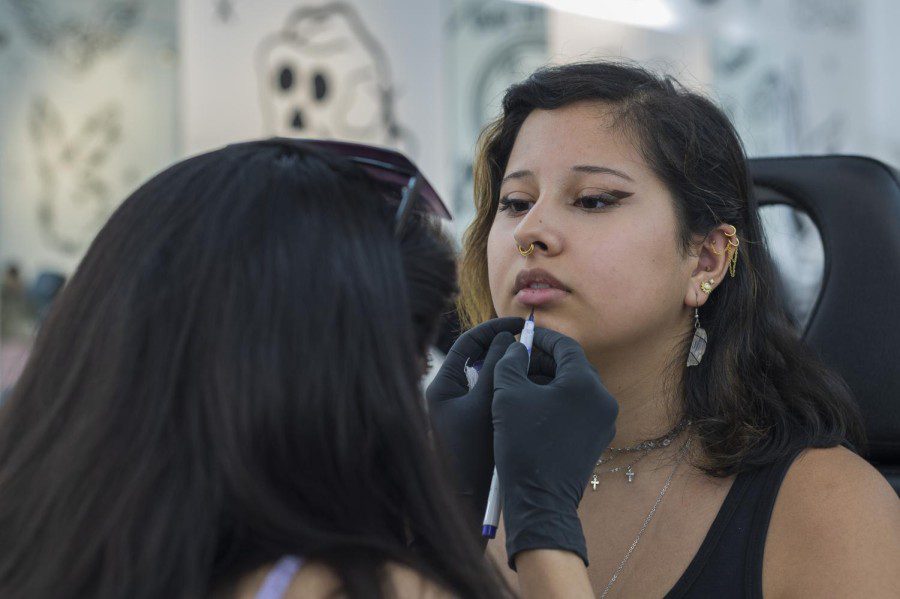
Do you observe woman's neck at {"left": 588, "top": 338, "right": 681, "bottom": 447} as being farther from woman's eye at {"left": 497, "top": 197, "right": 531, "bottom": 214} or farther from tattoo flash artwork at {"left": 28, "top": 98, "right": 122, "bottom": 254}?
tattoo flash artwork at {"left": 28, "top": 98, "right": 122, "bottom": 254}

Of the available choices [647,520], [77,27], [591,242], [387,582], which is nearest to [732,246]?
[591,242]

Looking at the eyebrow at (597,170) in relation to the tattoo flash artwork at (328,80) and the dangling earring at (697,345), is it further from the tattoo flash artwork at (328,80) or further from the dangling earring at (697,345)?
the tattoo flash artwork at (328,80)

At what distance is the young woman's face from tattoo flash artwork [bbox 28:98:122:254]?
5.46 ft

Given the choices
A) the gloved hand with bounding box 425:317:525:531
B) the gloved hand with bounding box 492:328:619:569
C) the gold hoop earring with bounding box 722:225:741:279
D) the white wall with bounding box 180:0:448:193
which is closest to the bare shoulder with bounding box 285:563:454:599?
the gloved hand with bounding box 492:328:619:569

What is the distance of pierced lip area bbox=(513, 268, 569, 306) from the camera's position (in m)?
1.29

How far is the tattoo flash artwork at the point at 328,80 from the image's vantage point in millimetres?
2725

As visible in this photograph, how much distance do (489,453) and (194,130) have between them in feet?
5.16

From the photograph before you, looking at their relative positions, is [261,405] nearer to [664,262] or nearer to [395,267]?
[395,267]

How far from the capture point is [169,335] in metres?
0.74

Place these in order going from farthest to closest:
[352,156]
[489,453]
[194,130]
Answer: [194,130]
[489,453]
[352,156]

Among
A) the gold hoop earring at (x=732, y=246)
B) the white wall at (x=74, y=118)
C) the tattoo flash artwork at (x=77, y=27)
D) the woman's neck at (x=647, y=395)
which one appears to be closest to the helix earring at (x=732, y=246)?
the gold hoop earring at (x=732, y=246)

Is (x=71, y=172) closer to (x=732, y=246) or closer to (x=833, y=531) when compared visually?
(x=732, y=246)

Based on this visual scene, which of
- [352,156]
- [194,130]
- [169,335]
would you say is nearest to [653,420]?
[352,156]

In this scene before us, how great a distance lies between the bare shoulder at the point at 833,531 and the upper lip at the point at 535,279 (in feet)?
1.18
